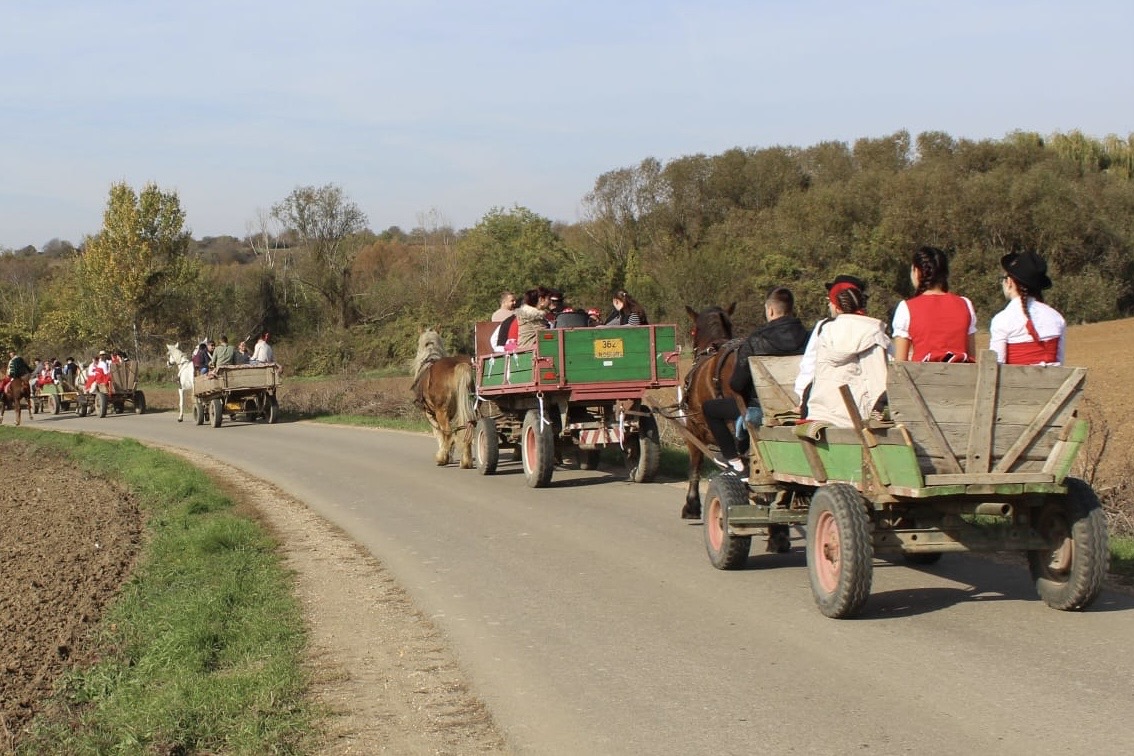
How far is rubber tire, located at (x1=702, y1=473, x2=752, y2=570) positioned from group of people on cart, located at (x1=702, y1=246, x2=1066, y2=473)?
82 cm

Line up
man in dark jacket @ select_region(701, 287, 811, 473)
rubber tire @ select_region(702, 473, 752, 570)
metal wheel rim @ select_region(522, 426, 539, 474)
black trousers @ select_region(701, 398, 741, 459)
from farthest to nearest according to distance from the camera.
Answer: metal wheel rim @ select_region(522, 426, 539, 474) < black trousers @ select_region(701, 398, 741, 459) < man in dark jacket @ select_region(701, 287, 811, 473) < rubber tire @ select_region(702, 473, 752, 570)

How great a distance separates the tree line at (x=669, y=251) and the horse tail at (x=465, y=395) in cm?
2201

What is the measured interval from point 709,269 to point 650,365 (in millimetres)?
34093

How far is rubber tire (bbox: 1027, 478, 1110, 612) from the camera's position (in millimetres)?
6633

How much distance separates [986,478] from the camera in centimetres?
644

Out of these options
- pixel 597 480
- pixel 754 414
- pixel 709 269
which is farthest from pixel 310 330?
pixel 754 414

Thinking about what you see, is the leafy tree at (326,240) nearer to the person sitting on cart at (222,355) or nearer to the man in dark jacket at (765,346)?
the person sitting on cart at (222,355)

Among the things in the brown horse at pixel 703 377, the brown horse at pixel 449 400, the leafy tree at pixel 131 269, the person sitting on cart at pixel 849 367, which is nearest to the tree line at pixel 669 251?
the leafy tree at pixel 131 269

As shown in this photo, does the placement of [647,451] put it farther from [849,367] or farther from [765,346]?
[849,367]

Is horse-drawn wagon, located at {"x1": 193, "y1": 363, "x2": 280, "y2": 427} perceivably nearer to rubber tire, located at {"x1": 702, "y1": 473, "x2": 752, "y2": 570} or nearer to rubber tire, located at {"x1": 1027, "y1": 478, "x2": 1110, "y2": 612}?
rubber tire, located at {"x1": 702, "y1": 473, "x2": 752, "y2": 570}

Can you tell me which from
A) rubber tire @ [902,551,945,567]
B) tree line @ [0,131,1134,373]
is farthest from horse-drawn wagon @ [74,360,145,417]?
rubber tire @ [902,551,945,567]

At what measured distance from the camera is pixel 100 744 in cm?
554

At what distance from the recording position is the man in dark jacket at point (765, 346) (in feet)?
30.2

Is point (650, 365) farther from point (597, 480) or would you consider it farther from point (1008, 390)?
point (1008, 390)
